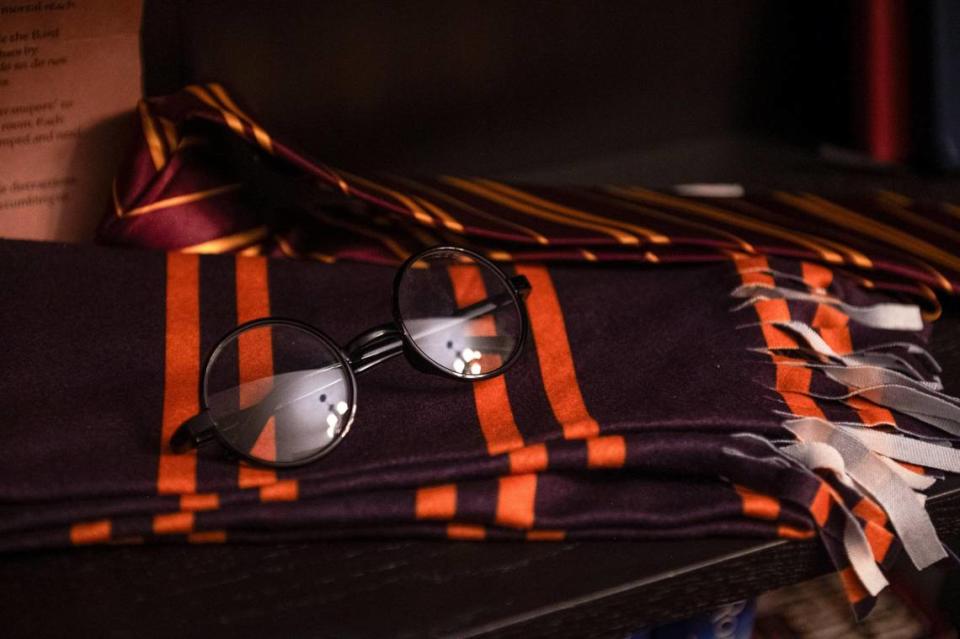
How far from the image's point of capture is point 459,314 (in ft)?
1.59

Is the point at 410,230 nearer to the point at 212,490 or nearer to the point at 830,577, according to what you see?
the point at 212,490

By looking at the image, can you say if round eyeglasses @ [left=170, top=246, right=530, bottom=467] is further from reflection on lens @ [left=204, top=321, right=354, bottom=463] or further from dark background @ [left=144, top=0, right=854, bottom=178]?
dark background @ [left=144, top=0, right=854, bottom=178]

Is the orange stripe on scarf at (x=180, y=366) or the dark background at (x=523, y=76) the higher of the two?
the dark background at (x=523, y=76)

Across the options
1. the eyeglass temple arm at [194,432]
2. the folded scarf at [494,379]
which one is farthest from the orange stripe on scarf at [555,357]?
the eyeglass temple arm at [194,432]

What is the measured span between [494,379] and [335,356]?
0.25ft

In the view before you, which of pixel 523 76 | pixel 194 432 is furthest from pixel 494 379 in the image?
pixel 523 76

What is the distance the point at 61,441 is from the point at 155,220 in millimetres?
151

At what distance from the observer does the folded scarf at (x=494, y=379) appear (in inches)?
15.4

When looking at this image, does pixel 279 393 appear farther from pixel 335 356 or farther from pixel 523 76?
pixel 523 76

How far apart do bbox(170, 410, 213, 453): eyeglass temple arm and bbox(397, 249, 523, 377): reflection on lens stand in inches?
4.0

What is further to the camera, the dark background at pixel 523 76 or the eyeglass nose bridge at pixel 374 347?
the dark background at pixel 523 76

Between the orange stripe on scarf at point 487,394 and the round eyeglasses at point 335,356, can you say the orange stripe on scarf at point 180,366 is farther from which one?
the orange stripe on scarf at point 487,394

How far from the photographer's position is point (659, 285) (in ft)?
1.72

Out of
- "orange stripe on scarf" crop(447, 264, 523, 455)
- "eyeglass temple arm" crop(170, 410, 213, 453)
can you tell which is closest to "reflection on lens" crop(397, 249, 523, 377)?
"orange stripe on scarf" crop(447, 264, 523, 455)
